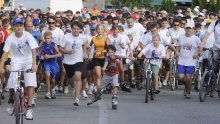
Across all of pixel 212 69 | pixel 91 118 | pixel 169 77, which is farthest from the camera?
pixel 169 77

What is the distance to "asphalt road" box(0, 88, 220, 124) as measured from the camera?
1447 centimetres

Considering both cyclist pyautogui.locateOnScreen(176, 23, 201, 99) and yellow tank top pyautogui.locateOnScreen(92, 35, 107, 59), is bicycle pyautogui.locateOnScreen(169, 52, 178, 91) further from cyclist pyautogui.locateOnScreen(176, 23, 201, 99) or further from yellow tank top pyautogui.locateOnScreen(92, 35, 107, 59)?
yellow tank top pyautogui.locateOnScreen(92, 35, 107, 59)

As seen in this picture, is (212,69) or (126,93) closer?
(212,69)

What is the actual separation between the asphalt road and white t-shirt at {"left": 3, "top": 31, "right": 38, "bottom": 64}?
1.25m

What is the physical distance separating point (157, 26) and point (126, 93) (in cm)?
214

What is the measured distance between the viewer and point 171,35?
73.4 ft

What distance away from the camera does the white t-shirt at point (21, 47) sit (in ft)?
43.8

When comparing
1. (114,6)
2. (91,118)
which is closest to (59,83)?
(91,118)

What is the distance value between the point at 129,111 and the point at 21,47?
343cm

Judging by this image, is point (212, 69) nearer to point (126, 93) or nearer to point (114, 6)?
point (126, 93)

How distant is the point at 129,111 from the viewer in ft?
52.4

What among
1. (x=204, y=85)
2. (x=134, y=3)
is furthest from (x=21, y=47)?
Answer: (x=134, y=3)

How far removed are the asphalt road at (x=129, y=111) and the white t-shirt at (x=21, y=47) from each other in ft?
4.11

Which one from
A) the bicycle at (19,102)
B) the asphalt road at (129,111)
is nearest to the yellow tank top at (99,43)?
the asphalt road at (129,111)
